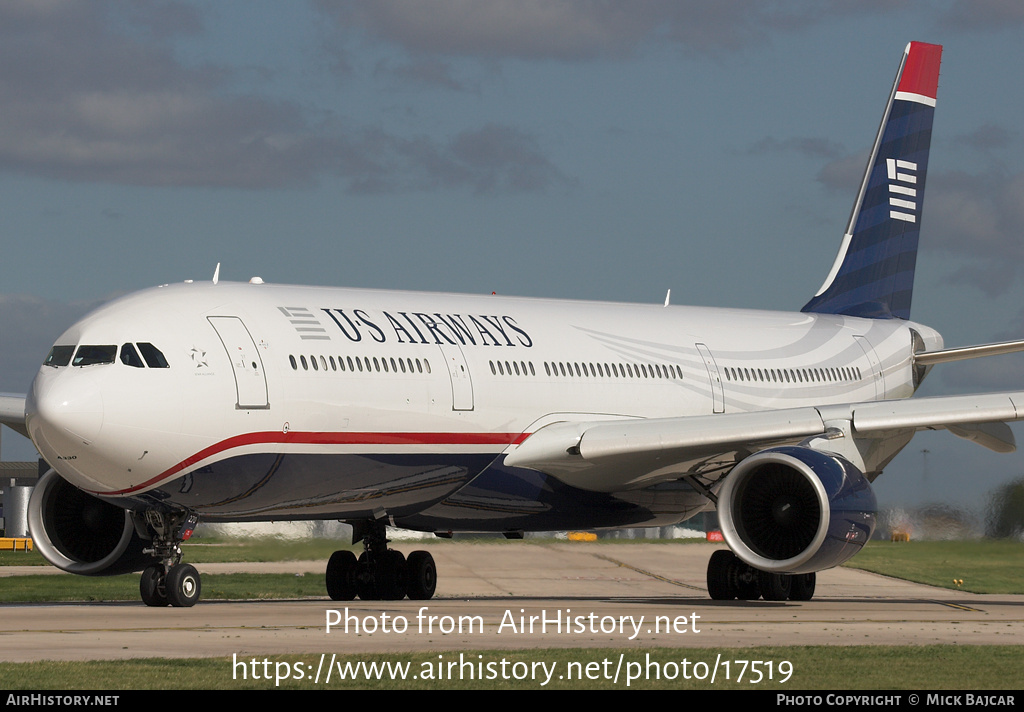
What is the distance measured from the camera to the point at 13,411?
65.4 feet

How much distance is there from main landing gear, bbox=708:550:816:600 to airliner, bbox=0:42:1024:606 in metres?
0.03

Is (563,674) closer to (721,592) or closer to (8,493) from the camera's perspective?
(721,592)

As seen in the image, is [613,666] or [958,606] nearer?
[613,666]

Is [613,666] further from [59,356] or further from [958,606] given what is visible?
[958,606]

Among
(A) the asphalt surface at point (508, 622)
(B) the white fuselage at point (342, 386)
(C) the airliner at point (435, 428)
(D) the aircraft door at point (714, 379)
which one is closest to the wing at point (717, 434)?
(C) the airliner at point (435, 428)

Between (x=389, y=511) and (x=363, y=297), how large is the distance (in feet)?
8.56

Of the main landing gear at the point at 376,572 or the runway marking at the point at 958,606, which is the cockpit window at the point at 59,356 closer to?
the main landing gear at the point at 376,572

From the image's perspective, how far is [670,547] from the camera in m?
34.1

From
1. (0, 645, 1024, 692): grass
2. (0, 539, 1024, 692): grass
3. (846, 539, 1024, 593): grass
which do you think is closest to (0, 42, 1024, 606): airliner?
(846, 539, 1024, 593): grass

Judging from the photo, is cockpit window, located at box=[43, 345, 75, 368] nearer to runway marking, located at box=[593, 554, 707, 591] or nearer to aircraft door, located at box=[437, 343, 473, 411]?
aircraft door, located at box=[437, 343, 473, 411]

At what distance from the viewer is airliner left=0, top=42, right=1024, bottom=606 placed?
53.8 feet

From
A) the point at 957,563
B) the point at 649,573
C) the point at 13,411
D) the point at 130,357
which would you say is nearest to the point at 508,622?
the point at 130,357

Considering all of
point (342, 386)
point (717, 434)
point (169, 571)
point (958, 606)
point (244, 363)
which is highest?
point (244, 363)

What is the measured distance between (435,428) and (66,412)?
460 cm
